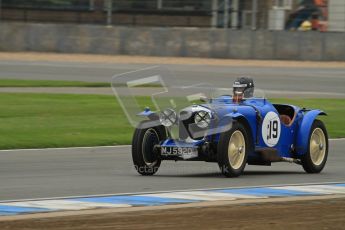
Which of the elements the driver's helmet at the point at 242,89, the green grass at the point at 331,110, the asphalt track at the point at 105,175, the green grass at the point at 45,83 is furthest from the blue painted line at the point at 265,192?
the green grass at the point at 45,83

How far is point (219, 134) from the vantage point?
1159 cm

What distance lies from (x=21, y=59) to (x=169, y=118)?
28.4 m

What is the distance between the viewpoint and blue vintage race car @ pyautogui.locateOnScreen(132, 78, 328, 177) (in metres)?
11.5

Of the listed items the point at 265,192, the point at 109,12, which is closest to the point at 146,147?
the point at 265,192

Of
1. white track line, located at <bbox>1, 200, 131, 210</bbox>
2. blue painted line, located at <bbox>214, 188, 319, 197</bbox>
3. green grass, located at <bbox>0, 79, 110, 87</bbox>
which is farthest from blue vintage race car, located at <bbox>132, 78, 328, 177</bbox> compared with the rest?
green grass, located at <bbox>0, 79, 110, 87</bbox>

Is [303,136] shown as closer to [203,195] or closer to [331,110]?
[203,195]

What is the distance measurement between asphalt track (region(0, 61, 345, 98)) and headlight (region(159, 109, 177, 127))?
53.4 feet

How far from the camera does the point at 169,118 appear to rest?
1159 cm

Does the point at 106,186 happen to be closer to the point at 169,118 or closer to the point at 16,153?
the point at 169,118

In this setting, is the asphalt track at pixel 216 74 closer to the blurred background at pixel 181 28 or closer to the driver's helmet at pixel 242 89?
the blurred background at pixel 181 28

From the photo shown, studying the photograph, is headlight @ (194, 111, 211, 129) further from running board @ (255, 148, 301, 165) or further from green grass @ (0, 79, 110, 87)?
green grass @ (0, 79, 110, 87)

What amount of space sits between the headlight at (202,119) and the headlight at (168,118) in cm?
24

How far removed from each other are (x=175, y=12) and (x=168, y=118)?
33.5m

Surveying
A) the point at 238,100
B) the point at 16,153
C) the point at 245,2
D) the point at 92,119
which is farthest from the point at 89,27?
the point at 238,100
